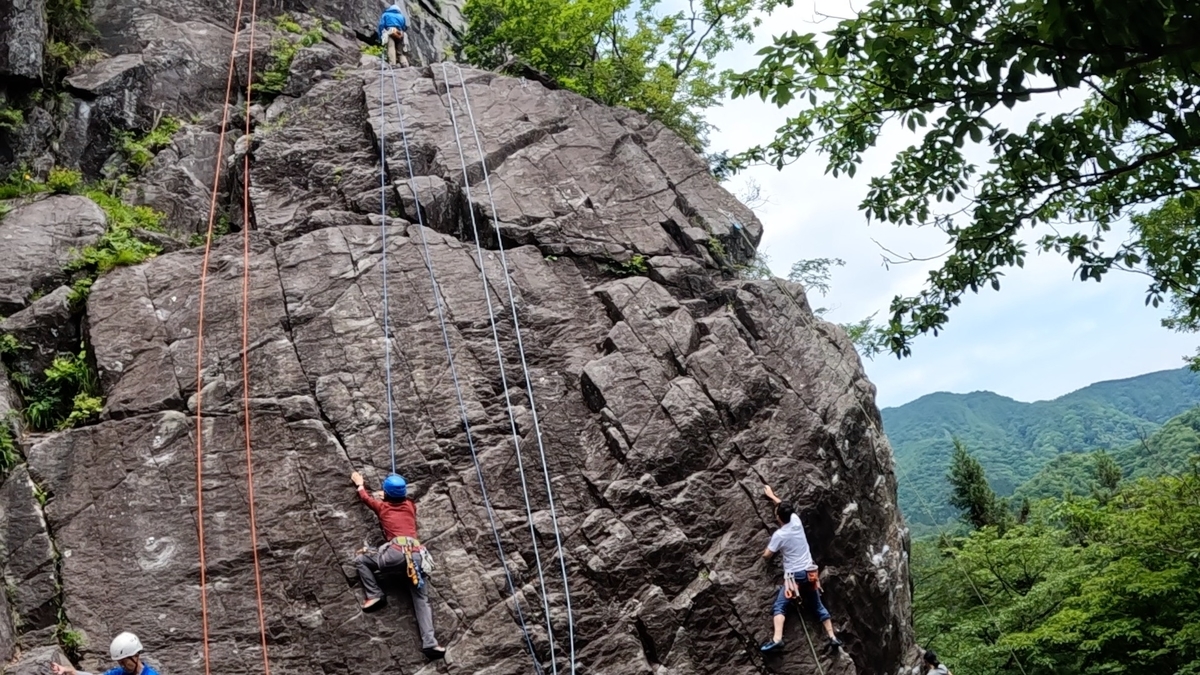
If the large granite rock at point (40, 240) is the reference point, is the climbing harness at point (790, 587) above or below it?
below

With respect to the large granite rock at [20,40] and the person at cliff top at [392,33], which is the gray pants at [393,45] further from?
the large granite rock at [20,40]

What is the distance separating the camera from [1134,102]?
201 inches

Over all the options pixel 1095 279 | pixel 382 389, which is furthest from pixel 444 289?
pixel 1095 279

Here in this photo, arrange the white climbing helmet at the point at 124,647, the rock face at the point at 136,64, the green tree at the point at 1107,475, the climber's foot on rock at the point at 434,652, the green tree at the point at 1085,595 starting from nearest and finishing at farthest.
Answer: the white climbing helmet at the point at 124,647
the climber's foot on rock at the point at 434,652
the rock face at the point at 136,64
the green tree at the point at 1085,595
the green tree at the point at 1107,475

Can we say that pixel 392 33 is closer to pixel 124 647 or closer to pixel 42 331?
pixel 42 331

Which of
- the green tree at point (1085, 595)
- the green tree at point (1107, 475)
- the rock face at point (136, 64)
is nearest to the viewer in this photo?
the rock face at point (136, 64)

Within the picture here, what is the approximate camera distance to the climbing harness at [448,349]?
31.2ft

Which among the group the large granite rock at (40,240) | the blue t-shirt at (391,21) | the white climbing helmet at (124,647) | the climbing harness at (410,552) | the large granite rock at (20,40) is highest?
the blue t-shirt at (391,21)

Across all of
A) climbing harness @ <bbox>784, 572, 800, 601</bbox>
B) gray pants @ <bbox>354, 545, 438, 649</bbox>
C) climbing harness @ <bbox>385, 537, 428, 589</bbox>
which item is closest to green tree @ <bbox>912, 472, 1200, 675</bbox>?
climbing harness @ <bbox>784, 572, 800, 601</bbox>

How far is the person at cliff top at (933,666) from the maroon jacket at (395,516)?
6486 mm

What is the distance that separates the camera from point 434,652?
29.4ft

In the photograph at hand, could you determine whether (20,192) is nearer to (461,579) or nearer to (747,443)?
(461,579)

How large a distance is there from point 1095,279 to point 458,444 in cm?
651

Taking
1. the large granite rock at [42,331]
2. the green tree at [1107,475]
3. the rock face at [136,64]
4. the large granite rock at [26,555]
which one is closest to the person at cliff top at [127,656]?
the large granite rock at [26,555]
